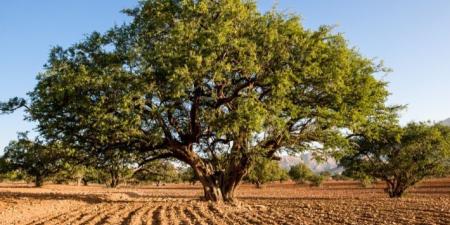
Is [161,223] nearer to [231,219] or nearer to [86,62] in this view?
[231,219]

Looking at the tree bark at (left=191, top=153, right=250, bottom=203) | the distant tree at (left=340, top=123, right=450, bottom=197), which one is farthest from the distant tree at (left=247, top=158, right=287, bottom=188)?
the distant tree at (left=340, top=123, right=450, bottom=197)

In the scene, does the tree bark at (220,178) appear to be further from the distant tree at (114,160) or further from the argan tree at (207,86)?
the distant tree at (114,160)

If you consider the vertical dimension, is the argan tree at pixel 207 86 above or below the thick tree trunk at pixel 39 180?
above

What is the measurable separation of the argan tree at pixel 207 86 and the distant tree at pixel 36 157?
858 millimetres

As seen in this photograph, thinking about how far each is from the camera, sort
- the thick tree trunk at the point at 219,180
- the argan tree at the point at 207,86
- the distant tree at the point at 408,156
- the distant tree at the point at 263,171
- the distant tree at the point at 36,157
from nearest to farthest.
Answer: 1. the argan tree at the point at 207,86
2. the distant tree at the point at 36,157
3. the thick tree trunk at the point at 219,180
4. the distant tree at the point at 263,171
5. the distant tree at the point at 408,156

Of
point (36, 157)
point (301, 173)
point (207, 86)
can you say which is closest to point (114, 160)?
point (36, 157)

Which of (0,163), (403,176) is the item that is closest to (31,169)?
(0,163)

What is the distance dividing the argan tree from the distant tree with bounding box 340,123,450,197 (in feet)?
54.3

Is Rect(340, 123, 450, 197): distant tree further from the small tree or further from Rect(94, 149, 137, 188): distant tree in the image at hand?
the small tree

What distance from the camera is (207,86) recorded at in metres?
31.1

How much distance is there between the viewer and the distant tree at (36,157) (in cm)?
3175

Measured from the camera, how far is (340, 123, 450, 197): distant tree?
49125 millimetres

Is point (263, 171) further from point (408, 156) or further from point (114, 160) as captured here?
point (114, 160)

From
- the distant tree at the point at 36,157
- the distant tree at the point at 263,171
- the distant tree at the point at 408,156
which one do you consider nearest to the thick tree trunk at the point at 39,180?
the distant tree at the point at 36,157
